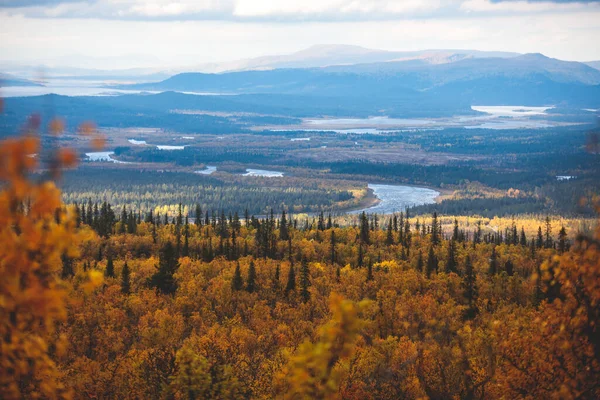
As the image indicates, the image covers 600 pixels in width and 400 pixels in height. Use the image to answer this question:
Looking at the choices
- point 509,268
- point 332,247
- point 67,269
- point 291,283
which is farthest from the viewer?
point 332,247

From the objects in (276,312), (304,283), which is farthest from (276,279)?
(276,312)

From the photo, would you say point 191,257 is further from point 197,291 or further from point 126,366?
point 126,366

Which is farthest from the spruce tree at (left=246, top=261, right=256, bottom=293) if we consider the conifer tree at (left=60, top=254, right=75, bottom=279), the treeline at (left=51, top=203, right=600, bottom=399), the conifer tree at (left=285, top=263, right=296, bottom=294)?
the conifer tree at (left=60, top=254, right=75, bottom=279)

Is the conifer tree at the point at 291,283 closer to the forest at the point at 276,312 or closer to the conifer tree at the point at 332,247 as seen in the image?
the forest at the point at 276,312

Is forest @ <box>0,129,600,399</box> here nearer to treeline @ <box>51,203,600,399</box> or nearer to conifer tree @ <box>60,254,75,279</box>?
treeline @ <box>51,203,600,399</box>

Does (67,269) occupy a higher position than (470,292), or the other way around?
(67,269)

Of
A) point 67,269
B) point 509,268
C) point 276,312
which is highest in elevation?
point 67,269

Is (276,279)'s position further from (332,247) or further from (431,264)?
(332,247)

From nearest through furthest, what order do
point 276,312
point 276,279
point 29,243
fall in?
1. point 29,243
2. point 276,312
3. point 276,279
